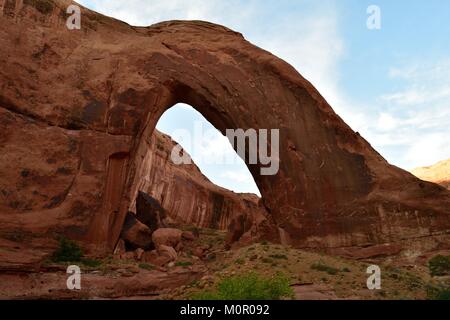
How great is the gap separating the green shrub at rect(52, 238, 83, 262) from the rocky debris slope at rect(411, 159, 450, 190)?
42.6m

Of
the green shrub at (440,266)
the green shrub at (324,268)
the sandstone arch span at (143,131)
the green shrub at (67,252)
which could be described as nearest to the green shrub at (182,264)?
the sandstone arch span at (143,131)

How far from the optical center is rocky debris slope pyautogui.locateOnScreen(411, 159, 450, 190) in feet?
160

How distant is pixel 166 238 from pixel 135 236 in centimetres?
198

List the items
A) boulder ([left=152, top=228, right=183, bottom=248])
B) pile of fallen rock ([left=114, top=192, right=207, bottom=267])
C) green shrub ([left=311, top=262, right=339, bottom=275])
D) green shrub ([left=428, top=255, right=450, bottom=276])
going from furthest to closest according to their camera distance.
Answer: boulder ([left=152, top=228, right=183, bottom=248]) → pile of fallen rock ([left=114, top=192, right=207, bottom=267]) → green shrub ([left=428, top=255, right=450, bottom=276]) → green shrub ([left=311, top=262, right=339, bottom=275])

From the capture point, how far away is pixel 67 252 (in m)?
17.3

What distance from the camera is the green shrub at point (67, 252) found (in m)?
17.0

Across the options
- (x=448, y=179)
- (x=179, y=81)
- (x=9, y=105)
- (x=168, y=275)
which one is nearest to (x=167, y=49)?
(x=179, y=81)

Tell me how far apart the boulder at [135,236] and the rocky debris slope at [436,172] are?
38.0 m

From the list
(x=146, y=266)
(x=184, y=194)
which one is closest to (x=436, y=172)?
(x=184, y=194)

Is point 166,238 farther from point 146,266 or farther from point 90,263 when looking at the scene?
point 90,263

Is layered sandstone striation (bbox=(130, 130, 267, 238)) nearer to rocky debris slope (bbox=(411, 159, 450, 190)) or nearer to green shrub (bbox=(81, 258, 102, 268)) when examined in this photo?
rocky debris slope (bbox=(411, 159, 450, 190))

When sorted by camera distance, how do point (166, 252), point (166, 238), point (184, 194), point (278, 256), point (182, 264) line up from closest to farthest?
point (278, 256)
point (182, 264)
point (166, 252)
point (166, 238)
point (184, 194)

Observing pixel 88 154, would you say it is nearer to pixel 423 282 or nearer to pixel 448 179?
pixel 423 282

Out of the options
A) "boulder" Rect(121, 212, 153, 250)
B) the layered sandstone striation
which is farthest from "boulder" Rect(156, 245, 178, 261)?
the layered sandstone striation
